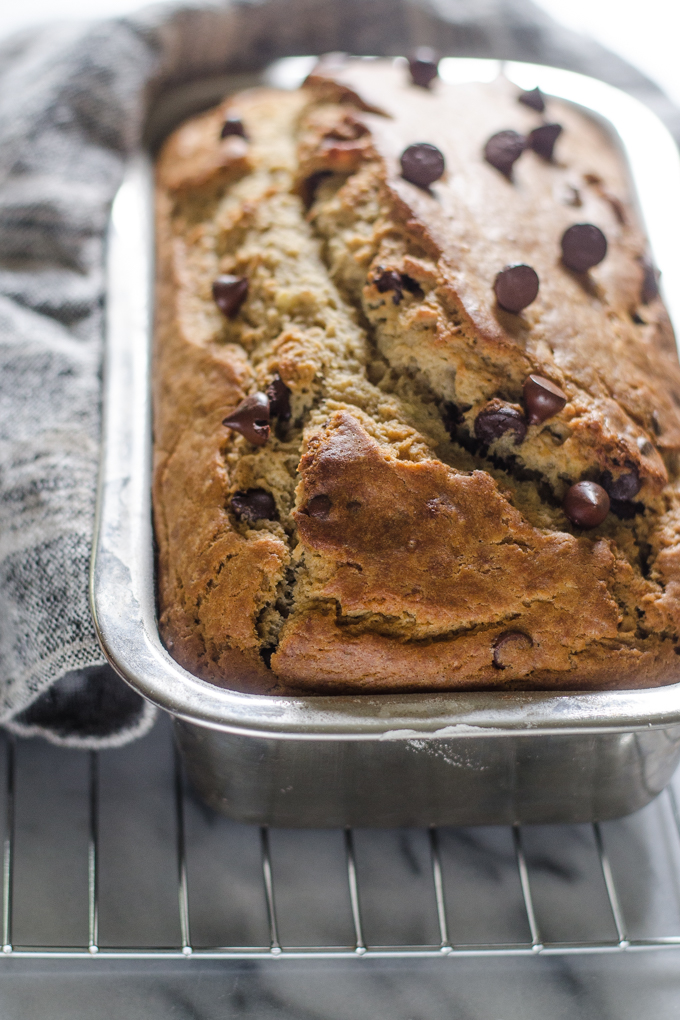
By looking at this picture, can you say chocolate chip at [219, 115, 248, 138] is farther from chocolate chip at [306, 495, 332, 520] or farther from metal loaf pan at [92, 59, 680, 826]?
chocolate chip at [306, 495, 332, 520]

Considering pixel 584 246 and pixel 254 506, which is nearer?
pixel 254 506

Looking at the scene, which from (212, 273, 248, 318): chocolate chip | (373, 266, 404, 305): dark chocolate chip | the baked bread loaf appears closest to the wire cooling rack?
the baked bread loaf

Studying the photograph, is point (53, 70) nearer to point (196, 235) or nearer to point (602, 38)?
point (196, 235)

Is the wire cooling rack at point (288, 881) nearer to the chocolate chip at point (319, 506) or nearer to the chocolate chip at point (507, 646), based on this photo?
the chocolate chip at point (507, 646)

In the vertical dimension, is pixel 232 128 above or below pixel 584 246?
below

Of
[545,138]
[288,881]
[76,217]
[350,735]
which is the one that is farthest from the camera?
[76,217]

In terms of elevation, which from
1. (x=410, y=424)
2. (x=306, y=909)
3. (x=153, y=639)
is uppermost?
(x=410, y=424)

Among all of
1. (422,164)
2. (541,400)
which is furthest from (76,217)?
(541,400)

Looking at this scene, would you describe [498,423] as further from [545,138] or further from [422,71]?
[422,71]
